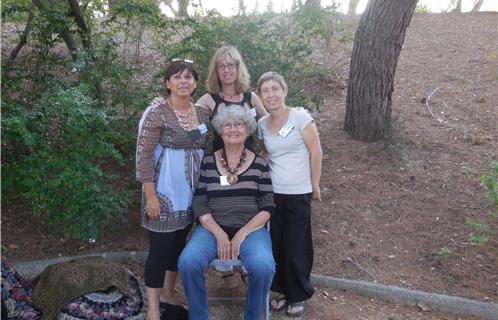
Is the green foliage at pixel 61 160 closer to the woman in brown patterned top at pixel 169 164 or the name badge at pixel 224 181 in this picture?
the woman in brown patterned top at pixel 169 164

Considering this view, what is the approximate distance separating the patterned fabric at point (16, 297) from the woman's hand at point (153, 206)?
1.01 meters

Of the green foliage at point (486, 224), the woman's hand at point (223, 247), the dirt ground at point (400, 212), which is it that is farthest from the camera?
the dirt ground at point (400, 212)

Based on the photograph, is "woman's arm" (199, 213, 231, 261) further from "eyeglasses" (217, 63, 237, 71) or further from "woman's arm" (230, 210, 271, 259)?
"eyeglasses" (217, 63, 237, 71)

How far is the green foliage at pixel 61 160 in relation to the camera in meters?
3.52

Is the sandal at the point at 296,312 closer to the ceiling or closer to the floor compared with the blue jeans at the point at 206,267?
closer to the floor

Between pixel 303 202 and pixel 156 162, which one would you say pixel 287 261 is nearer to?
pixel 303 202

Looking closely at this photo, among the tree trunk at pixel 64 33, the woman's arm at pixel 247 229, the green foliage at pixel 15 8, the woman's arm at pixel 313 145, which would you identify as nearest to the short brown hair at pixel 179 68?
the woman's arm at pixel 313 145

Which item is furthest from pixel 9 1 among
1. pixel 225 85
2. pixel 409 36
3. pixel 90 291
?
pixel 409 36

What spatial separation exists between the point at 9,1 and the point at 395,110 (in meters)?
5.35

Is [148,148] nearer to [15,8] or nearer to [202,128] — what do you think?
[202,128]

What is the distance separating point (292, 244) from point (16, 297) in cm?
197

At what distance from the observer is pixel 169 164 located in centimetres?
325

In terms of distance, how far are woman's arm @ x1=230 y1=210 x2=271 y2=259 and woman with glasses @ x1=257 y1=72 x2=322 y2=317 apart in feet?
0.72

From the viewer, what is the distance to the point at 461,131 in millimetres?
6621
